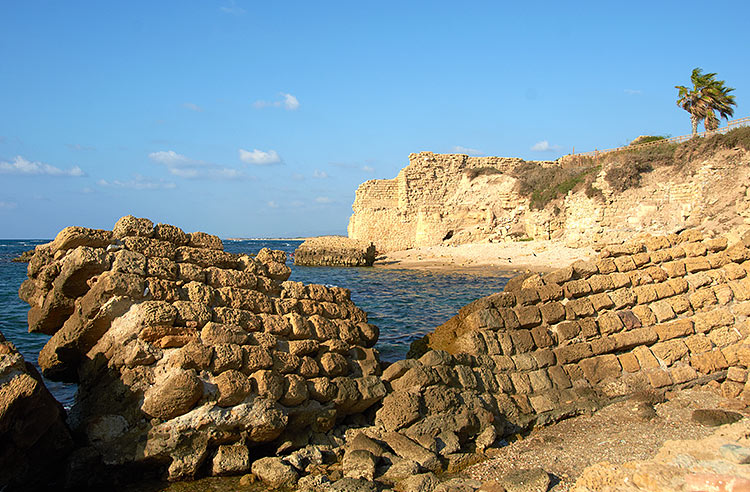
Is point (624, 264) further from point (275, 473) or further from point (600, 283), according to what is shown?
point (275, 473)

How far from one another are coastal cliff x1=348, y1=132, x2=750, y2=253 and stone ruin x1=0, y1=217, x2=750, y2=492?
15.6m

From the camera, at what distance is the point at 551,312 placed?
24.6 feet

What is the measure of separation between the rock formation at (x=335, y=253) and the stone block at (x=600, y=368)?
26.2m

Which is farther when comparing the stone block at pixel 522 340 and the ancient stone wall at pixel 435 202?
the ancient stone wall at pixel 435 202

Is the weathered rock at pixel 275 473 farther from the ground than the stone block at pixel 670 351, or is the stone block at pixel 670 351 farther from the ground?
the stone block at pixel 670 351

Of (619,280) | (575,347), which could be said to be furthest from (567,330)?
(619,280)

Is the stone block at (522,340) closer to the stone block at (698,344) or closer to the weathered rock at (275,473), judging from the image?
the stone block at (698,344)

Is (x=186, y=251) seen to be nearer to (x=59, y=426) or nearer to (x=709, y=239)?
(x=59, y=426)

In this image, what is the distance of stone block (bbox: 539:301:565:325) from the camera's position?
7471 mm

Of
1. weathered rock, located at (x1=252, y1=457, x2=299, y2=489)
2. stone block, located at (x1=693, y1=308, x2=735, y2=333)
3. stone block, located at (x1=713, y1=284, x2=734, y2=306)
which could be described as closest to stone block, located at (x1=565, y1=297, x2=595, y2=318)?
stone block, located at (x1=693, y1=308, x2=735, y2=333)

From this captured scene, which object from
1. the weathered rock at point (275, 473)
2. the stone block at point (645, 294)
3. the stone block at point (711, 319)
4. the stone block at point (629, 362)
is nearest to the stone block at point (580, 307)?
the stone block at point (629, 362)

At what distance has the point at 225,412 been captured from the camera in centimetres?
506

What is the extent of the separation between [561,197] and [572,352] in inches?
1023

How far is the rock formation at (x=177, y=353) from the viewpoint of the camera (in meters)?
4.93
